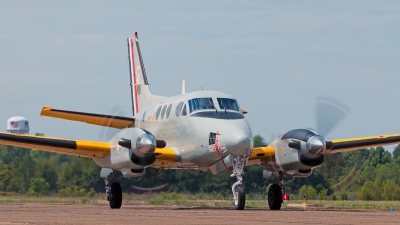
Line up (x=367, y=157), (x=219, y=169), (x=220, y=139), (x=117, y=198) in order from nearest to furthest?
(x=220, y=139) → (x=219, y=169) → (x=117, y=198) → (x=367, y=157)

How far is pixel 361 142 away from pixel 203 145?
502 centimetres

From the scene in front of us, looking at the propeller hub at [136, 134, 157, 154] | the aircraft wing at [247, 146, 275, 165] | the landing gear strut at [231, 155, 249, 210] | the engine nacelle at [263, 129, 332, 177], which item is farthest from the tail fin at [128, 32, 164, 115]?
the landing gear strut at [231, 155, 249, 210]

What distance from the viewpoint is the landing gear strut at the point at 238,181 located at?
19609mm

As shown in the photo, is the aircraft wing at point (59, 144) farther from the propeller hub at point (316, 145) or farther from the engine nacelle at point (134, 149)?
the propeller hub at point (316, 145)

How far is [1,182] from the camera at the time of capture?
34.6 m

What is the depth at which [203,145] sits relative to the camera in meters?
20.9

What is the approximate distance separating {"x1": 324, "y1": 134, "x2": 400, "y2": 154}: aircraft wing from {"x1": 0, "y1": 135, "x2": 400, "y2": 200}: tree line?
2.13 meters

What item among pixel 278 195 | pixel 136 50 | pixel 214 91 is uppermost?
pixel 136 50

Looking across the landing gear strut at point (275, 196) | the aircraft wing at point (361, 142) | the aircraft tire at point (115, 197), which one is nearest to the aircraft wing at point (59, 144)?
the aircraft tire at point (115, 197)

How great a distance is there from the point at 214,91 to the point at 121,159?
10.9 feet

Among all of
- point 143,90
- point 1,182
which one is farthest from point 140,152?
point 1,182

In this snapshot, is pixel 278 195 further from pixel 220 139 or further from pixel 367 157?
pixel 367 157

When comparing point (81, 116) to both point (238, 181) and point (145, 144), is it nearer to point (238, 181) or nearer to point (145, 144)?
point (145, 144)

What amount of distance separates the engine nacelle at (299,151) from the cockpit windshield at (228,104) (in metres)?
1.72
